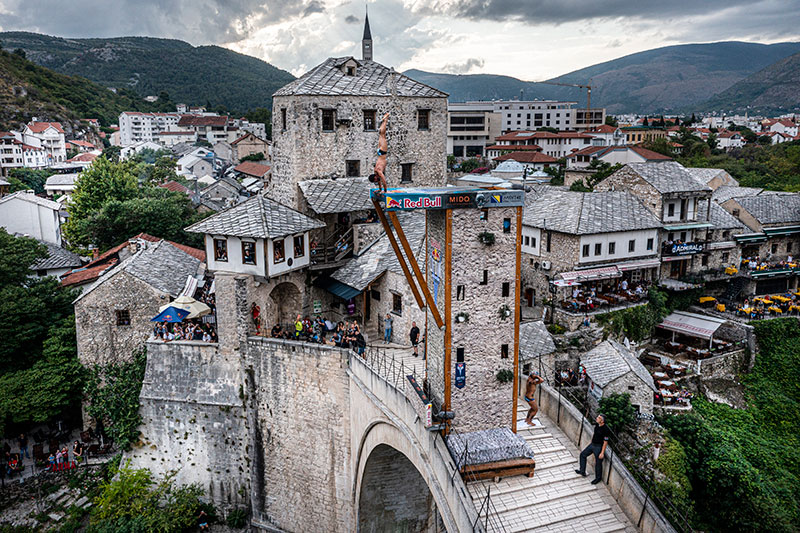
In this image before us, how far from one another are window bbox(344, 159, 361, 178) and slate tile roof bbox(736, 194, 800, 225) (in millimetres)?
33394

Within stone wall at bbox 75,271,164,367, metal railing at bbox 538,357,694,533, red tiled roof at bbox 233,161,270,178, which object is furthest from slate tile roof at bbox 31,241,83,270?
red tiled roof at bbox 233,161,270,178

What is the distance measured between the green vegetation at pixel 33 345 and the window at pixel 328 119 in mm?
18206

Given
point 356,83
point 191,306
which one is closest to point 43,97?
point 356,83

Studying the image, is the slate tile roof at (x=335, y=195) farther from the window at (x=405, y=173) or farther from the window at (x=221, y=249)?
the window at (x=221, y=249)

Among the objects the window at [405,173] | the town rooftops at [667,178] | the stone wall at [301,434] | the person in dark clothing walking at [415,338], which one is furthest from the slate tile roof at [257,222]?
the town rooftops at [667,178]

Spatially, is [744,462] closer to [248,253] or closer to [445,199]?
[445,199]

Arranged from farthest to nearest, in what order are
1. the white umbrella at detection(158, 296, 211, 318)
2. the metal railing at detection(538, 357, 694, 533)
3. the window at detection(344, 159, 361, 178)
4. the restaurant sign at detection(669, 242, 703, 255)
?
the restaurant sign at detection(669, 242, 703, 255), the window at detection(344, 159, 361, 178), the white umbrella at detection(158, 296, 211, 318), the metal railing at detection(538, 357, 694, 533)

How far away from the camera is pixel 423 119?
1236 inches

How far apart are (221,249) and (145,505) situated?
41.1 ft

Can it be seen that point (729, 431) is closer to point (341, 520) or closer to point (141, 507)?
point (341, 520)

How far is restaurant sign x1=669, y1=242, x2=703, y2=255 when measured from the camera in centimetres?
3912

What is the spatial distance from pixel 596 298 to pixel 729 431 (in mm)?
10330

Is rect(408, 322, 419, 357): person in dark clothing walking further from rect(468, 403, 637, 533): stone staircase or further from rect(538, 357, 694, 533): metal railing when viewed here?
rect(468, 403, 637, 533): stone staircase

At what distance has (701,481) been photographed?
2739cm
